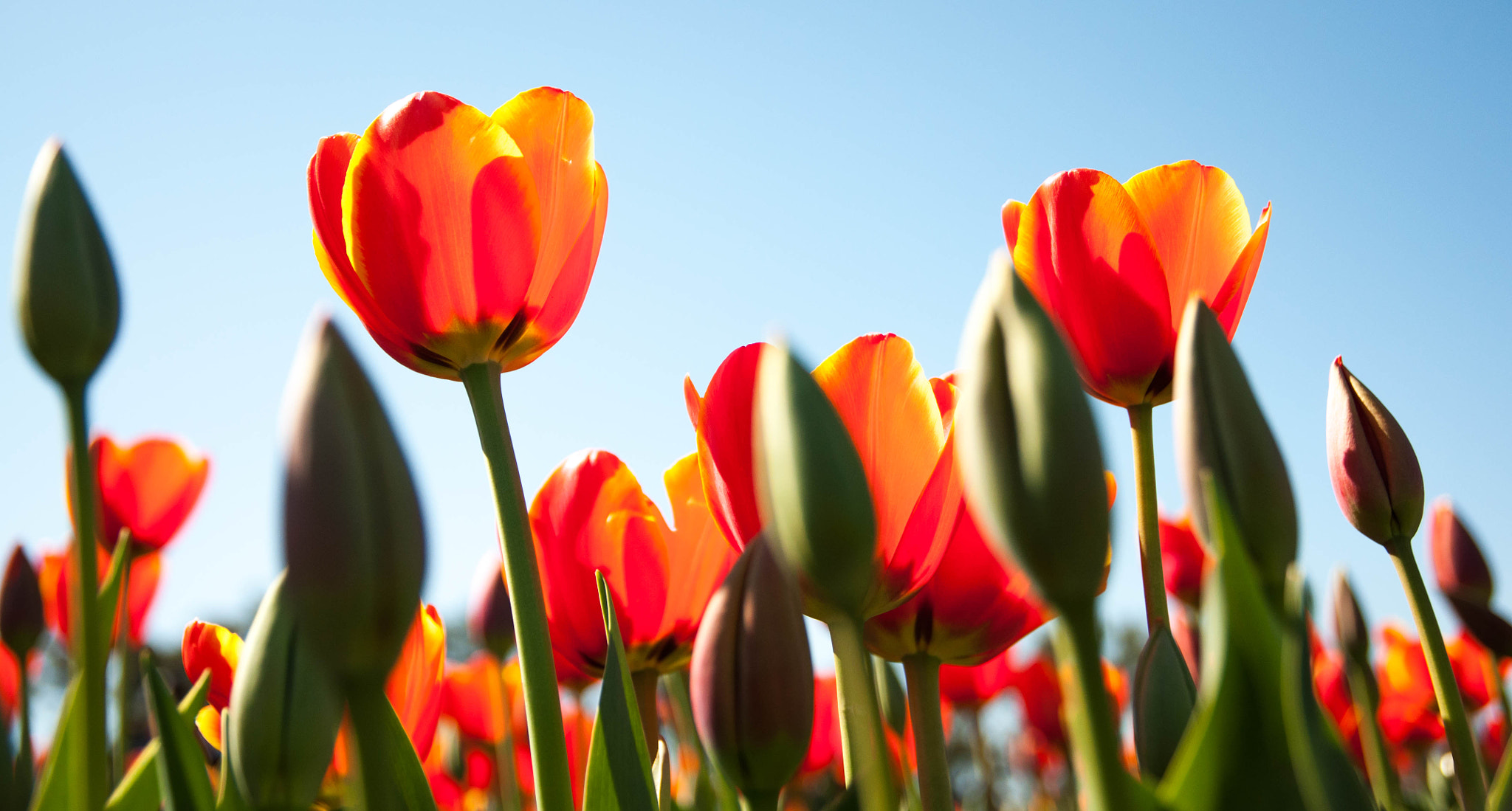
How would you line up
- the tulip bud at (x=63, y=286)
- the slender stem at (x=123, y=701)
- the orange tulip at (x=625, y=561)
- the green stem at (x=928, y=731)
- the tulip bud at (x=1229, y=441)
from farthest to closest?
1. the slender stem at (x=123, y=701)
2. the orange tulip at (x=625, y=561)
3. the green stem at (x=928, y=731)
4. the tulip bud at (x=63, y=286)
5. the tulip bud at (x=1229, y=441)

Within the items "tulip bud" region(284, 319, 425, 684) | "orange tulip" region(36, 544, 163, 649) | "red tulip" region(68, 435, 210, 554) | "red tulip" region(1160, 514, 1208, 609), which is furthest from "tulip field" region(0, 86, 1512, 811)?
"red tulip" region(68, 435, 210, 554)

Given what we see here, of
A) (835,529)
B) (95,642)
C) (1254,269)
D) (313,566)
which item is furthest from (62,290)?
(1254,269)

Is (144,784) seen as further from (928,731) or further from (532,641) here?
(928,731)

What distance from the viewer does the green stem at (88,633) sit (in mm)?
476

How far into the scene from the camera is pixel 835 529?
1.21ft

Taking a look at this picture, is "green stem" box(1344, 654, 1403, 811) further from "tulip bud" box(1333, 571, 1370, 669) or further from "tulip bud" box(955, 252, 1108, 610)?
"tulip bud" box(955, 252, 1108, 610)

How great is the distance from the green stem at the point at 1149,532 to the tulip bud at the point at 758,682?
28cm

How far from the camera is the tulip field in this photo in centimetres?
33

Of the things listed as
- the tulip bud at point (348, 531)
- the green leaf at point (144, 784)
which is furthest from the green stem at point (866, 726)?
the green leaf at point (144, 784)

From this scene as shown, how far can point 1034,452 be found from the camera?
30 centimetres

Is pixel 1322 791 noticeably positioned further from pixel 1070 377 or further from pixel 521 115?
pixel 521 115

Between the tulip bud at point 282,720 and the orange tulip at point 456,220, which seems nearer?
the tulip bud at point 282,720

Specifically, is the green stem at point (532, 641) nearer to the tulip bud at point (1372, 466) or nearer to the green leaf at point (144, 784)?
the green leaf at point (144, 784)

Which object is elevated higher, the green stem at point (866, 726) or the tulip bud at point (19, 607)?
the tulip bud at point (19, 607)
